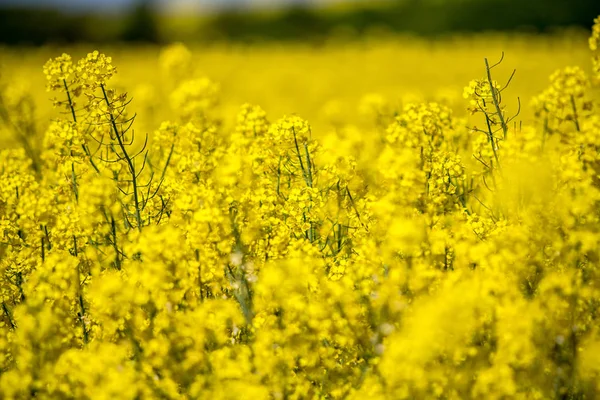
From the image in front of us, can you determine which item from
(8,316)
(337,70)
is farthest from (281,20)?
(8,316)

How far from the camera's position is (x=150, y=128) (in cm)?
798

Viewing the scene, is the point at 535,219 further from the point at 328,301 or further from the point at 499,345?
the point at 328,301

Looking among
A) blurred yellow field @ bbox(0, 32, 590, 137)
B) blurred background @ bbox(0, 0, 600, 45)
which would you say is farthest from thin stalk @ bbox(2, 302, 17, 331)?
blurred background @ bbox(0, 0, 600, 45)

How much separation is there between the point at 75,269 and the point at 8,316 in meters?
0.63

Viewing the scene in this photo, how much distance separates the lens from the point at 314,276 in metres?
2.83

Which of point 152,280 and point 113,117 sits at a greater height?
point 113,117

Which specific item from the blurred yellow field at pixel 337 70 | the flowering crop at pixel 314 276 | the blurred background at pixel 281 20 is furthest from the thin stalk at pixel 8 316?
the blurred background at pixel 281 20

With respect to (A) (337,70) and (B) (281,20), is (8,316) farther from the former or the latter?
(B) (281,20)

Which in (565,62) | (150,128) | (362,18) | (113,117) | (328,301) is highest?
(362,18)

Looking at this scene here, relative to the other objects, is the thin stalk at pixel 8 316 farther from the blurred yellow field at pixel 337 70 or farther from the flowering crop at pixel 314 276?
the blurred yellow field at pixel 337 70

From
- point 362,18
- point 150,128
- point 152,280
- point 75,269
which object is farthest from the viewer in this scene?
point 362,18

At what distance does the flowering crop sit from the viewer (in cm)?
263

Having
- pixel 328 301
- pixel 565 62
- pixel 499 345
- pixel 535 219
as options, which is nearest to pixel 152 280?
pixel 328 301

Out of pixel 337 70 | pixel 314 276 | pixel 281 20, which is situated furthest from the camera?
pixel 281 20
